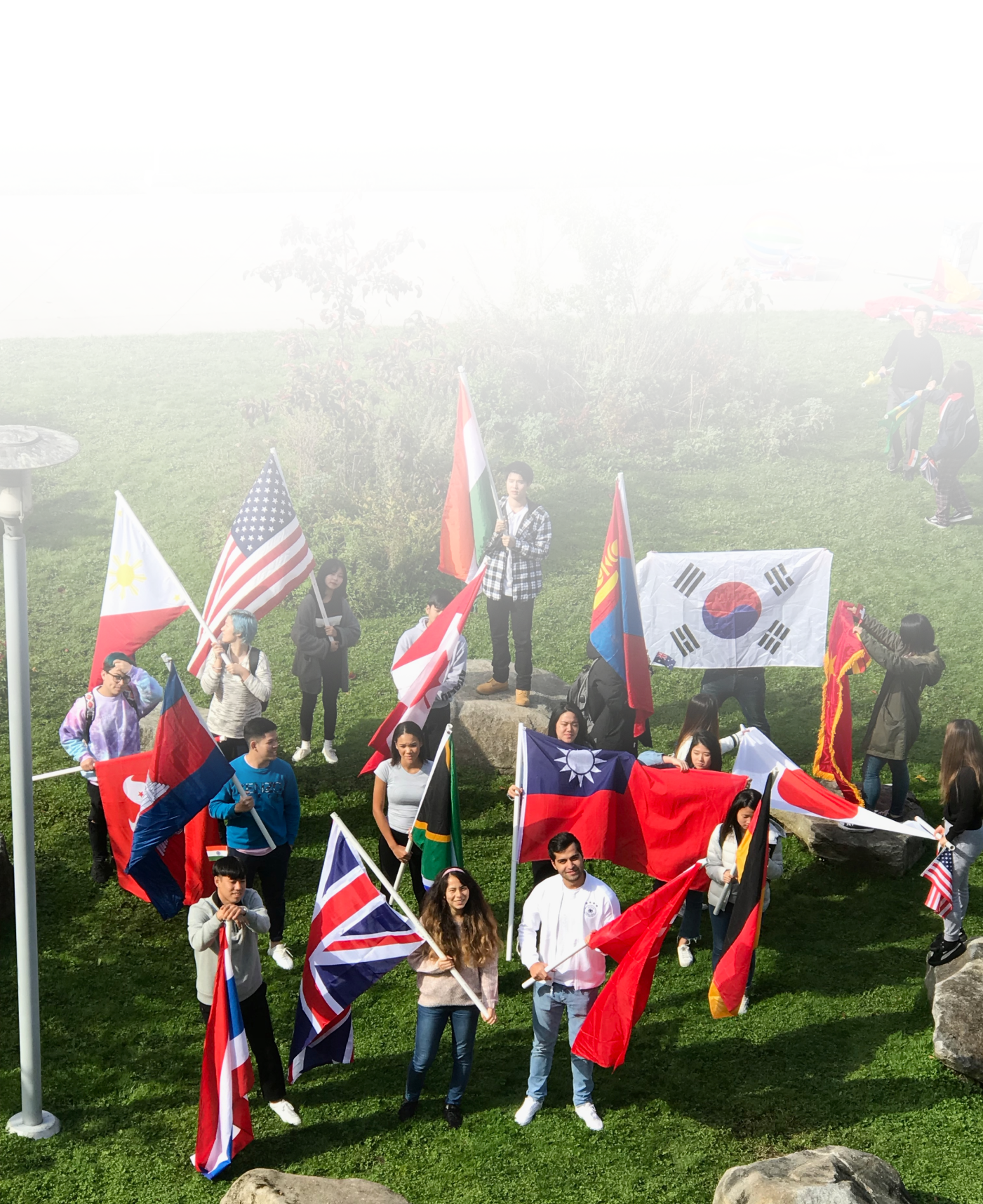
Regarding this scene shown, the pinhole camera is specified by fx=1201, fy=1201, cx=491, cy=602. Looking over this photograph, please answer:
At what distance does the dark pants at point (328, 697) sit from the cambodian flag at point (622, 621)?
287cm

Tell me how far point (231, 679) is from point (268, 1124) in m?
3.82

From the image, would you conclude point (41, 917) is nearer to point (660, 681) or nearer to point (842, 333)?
point (660, 681)

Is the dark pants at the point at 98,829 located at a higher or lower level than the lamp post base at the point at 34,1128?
higher

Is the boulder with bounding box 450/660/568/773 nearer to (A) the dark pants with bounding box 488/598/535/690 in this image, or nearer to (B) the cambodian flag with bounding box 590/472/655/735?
(A) the dark pants with bounding box 488/598/535/690

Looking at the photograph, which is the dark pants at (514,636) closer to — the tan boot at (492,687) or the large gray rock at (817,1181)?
the tan boot at (492,687)

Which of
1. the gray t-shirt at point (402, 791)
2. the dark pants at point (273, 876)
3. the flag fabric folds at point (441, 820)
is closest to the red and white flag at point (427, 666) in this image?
the gray t-shirt at point (402, 791)

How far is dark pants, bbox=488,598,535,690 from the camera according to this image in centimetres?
1266

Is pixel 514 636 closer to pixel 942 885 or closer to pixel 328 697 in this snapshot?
pixel 328 697

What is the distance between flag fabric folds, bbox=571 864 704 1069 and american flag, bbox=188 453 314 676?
4.89 meters

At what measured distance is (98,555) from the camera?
19.4 m

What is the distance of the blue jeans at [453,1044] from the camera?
7.50 metres

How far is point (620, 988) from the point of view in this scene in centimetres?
755

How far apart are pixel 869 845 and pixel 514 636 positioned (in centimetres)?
436

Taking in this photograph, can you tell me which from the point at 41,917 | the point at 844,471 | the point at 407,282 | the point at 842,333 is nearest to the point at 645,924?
the point at 41,917
